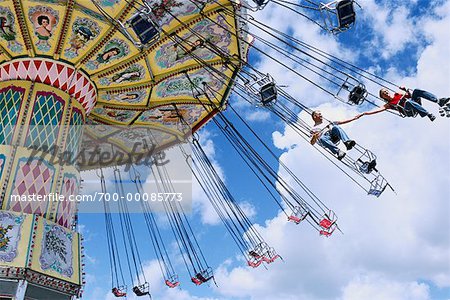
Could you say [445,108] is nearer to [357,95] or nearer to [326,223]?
[357,95]

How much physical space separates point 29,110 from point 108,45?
1.97 meters

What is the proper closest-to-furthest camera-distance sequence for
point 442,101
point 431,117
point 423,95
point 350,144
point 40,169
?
point 442,101
point 431,117
point 423,95
point 350,144
point 40,169

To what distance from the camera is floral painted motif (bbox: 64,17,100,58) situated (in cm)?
843

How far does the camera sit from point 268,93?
8.06m

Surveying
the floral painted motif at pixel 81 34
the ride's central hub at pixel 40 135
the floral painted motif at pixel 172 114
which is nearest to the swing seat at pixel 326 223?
the floral painted motif at pixel 172 114

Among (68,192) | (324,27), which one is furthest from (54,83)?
(324,27)

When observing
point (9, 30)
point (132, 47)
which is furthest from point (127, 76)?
point (9, 30)

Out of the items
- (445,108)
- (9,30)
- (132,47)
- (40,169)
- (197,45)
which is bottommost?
(445,108)

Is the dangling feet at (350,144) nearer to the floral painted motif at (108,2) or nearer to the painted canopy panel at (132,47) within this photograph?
the painted canopy panel at (132,47)

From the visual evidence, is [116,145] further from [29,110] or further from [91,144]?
[29,110]

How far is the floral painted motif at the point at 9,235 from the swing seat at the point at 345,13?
246 inches

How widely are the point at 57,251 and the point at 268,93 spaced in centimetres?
462

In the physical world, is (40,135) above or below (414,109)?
above

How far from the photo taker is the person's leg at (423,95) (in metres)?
6.92
